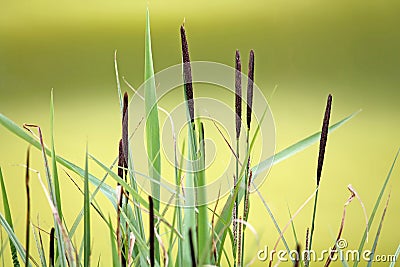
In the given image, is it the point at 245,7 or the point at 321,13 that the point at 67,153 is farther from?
the point at 321,13

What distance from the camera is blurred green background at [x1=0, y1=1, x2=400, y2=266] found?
1.11 m

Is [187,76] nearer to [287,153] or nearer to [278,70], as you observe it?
[287,153]

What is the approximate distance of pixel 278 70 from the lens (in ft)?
3.68

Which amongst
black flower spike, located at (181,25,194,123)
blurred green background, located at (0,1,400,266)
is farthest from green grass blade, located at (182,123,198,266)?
blurred green background, located at (0,1,400,266)

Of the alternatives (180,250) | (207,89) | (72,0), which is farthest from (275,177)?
(180,250)

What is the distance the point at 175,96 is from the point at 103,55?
0.17 metres

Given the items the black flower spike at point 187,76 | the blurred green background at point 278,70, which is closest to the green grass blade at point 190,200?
the black flower spike at point 187,76

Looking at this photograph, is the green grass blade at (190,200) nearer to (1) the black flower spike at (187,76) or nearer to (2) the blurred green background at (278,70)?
(1) the black flower spike at (187,76)

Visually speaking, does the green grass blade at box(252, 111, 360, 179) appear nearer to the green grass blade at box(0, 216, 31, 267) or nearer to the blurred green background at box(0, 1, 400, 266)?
the green grass blade at box(0, 216, 31, 267)

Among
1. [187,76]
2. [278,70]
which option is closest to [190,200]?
[187,76]

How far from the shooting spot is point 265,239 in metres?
1.12

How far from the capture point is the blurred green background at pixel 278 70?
1113 millimetres

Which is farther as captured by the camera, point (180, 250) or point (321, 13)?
point (321, 13)

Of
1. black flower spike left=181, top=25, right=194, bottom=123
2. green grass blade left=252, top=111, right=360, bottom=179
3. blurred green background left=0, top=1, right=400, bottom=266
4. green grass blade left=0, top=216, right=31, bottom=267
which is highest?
blurred green background left=0, top=1, right=400, bottom=266
